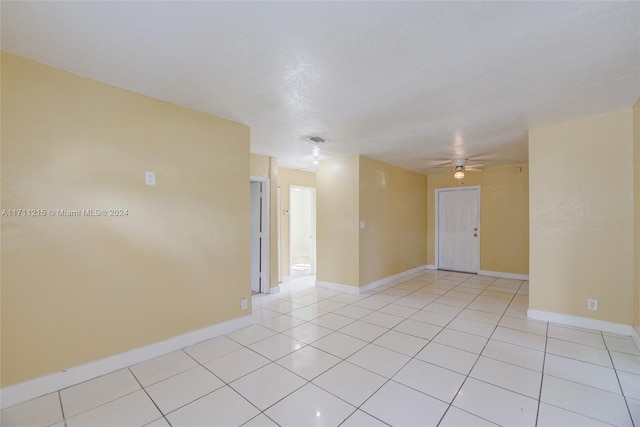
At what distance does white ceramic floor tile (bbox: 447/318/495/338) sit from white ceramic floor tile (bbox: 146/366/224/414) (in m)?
2.69

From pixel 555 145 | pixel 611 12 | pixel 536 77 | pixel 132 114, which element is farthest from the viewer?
pixel 555 145

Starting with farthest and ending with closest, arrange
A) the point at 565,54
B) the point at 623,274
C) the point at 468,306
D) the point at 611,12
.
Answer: the point at 468,306 < the point at 623,274 < the point at 565,54 < the point at 611,12

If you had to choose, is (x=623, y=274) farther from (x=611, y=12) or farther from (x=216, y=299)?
(x=216, y=299)

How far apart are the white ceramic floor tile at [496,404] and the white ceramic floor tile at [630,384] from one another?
→ 77 centimetres

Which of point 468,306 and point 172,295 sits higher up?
point 172,295

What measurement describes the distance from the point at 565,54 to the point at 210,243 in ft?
11.6

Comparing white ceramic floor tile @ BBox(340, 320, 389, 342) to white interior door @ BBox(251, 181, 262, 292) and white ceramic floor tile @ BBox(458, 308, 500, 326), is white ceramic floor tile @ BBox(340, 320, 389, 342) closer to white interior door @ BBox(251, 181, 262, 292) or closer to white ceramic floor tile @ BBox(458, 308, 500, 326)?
white ceramic floor tile @ BBox(458, 308, 500, 326)

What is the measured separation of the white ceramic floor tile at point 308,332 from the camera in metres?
3.02

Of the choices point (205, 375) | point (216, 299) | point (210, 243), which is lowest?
point (205, 375)

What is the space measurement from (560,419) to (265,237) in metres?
4.20

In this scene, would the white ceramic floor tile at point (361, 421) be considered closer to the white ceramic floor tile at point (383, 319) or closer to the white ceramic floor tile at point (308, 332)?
the white ceramic floor tile at point (308, 332)

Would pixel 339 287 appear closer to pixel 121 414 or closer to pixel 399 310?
pixel 399 310

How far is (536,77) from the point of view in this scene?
2219 millimetres

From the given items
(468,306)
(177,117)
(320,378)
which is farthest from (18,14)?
(468,306)
